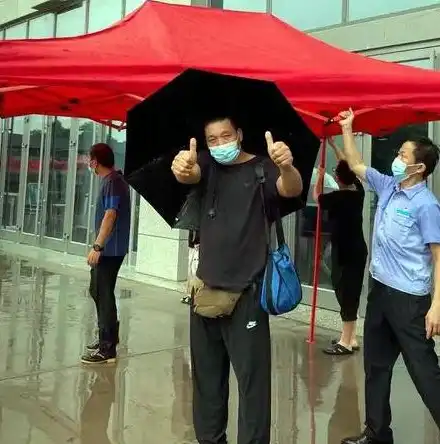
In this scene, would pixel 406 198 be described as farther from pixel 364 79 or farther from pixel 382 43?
pixel 382 43

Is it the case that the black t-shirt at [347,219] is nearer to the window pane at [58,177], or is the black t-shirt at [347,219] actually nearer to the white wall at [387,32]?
the white wall at [387,32]

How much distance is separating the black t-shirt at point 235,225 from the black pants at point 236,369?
5.1 inches

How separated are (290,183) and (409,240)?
1064 millimetres

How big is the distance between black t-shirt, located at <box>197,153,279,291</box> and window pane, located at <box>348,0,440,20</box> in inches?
200

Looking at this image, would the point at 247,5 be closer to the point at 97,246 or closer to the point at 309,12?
the point at 309,12

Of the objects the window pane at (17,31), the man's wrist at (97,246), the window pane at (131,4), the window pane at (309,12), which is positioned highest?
the window pane at (17,31)

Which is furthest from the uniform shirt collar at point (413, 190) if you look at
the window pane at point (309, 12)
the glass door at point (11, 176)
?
the glass door at point (11, 176)

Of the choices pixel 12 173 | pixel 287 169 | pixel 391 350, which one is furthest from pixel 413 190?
pixel 12 173

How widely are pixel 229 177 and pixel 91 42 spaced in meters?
1.48

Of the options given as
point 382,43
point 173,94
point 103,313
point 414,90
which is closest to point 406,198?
point 414,90

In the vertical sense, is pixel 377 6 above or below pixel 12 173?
above

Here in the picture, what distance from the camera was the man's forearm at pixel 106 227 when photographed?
200 inches

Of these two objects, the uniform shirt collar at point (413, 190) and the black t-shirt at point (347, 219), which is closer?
the uniform shirt collar at point (413, 190)

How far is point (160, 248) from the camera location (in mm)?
9812
